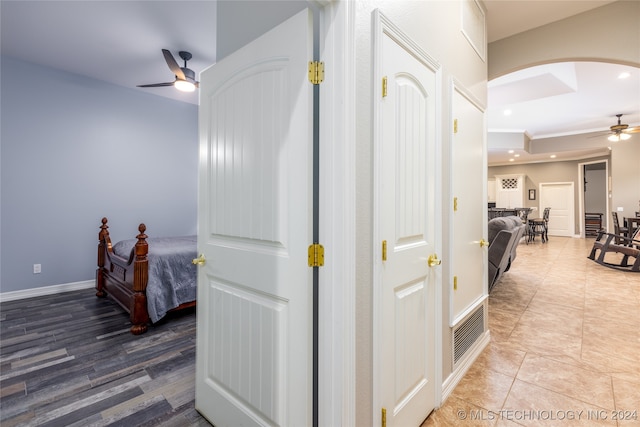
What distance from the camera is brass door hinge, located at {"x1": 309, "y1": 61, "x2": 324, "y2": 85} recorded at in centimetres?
119

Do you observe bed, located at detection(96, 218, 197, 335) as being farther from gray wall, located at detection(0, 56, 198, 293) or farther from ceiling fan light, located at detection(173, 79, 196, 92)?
ceiling fan light, located at detection(173, 79, 196, 92)

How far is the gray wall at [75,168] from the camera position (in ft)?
12.5

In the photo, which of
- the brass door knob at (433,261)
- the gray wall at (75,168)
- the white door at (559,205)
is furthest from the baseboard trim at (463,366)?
the white door at (559,205)

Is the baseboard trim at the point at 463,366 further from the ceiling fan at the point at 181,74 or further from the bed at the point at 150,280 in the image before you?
the ceiling fan at the point at 181,74

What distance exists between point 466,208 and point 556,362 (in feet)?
4.75

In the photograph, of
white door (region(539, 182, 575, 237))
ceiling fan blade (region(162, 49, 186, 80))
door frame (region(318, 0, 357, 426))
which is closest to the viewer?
door frame (region(318, 0, 357, 426))

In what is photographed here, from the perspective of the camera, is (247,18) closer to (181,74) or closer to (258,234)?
(258,234)

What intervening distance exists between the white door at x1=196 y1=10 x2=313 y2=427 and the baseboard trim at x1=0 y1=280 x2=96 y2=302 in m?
3.75

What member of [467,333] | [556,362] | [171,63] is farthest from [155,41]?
[556,362]

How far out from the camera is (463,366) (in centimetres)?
216

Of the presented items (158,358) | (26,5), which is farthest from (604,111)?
(26,5)

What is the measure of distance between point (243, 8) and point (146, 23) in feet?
7.00

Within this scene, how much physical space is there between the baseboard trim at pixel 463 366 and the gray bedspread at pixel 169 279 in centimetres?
259

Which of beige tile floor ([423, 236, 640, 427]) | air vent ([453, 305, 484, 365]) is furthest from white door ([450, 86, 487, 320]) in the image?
beige tile floor ([423, 236, 640, 427])
